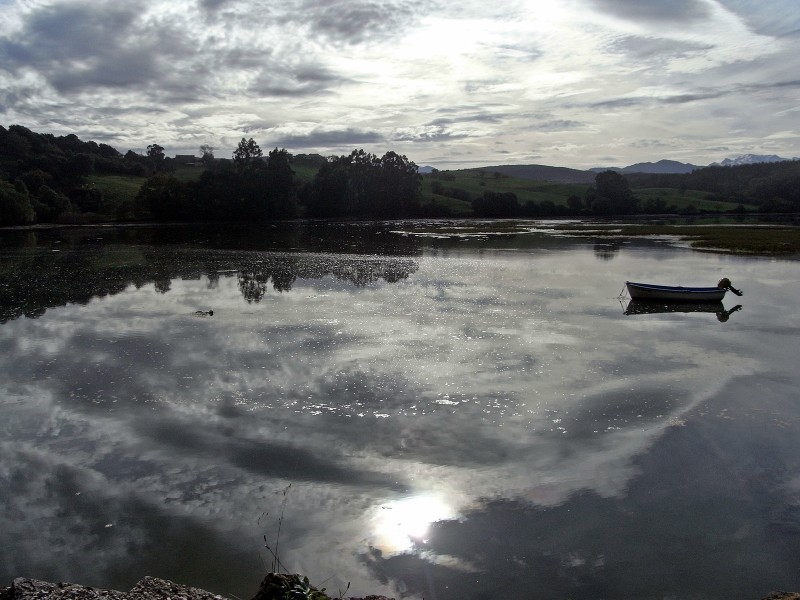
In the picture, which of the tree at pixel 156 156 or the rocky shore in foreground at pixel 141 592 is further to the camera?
the tree at pixel 156 156

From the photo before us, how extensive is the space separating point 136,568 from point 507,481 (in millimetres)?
5739

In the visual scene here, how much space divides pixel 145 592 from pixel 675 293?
25.7m

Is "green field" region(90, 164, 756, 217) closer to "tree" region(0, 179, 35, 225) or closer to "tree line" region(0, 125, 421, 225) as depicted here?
"tree line" region(0, 125, 421, 225)

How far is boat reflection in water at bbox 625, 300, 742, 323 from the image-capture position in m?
25.6

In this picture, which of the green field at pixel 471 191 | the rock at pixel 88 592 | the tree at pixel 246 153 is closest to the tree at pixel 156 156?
the green field at pixel 471 191

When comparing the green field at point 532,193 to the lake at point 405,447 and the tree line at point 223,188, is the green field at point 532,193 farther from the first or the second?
the lake at point 405,447

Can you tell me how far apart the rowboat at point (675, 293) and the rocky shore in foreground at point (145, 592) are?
2184cm

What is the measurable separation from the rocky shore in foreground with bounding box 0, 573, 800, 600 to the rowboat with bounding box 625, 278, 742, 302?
21840mm

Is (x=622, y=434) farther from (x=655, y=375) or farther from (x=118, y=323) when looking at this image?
(x=118, y=323)

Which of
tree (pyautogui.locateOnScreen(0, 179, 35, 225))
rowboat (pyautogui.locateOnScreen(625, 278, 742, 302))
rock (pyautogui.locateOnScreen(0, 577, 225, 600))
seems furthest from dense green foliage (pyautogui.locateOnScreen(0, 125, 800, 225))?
rock (pyautogui.locateOnScreen(0, 577, 225, 600))

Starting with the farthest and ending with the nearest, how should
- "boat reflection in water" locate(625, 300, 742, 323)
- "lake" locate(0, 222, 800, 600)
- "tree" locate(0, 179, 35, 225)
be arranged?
"tree" locate(0, 179, 35, 225)
"boat reflection in water" locate(625, 300, 742, 323)
"lake" locate(0, 222, 800, 600)

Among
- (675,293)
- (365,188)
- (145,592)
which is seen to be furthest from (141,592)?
(365,188)

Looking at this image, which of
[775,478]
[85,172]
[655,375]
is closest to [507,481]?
[775,478]

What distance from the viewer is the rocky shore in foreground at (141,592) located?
21.2ft
